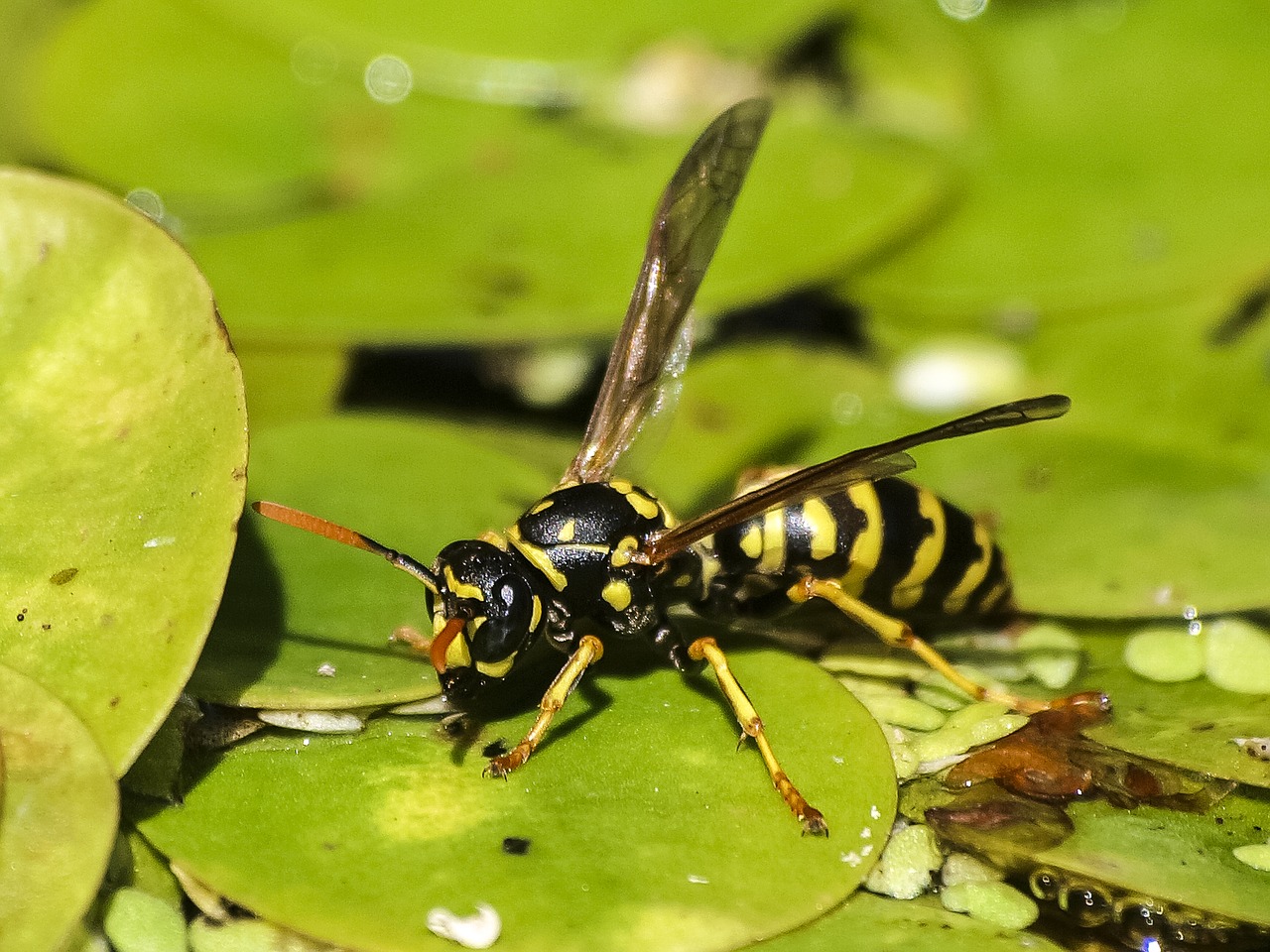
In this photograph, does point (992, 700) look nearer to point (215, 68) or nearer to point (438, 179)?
point (438, 179)

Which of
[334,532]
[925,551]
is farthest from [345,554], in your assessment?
[925,551]

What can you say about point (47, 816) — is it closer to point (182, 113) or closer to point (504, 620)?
point (504, 620)

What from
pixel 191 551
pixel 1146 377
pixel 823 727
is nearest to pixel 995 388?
pixel 1146 377

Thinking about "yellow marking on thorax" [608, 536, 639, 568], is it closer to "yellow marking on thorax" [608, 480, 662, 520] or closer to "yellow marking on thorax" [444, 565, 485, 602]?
"yellow marking on thorax" [608, 480, 662, 520]

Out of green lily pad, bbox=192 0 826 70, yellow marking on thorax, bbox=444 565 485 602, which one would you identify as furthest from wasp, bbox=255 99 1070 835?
green lily pad, bbox=192 0 826 70

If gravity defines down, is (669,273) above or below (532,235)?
above

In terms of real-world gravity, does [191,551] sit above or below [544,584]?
above
